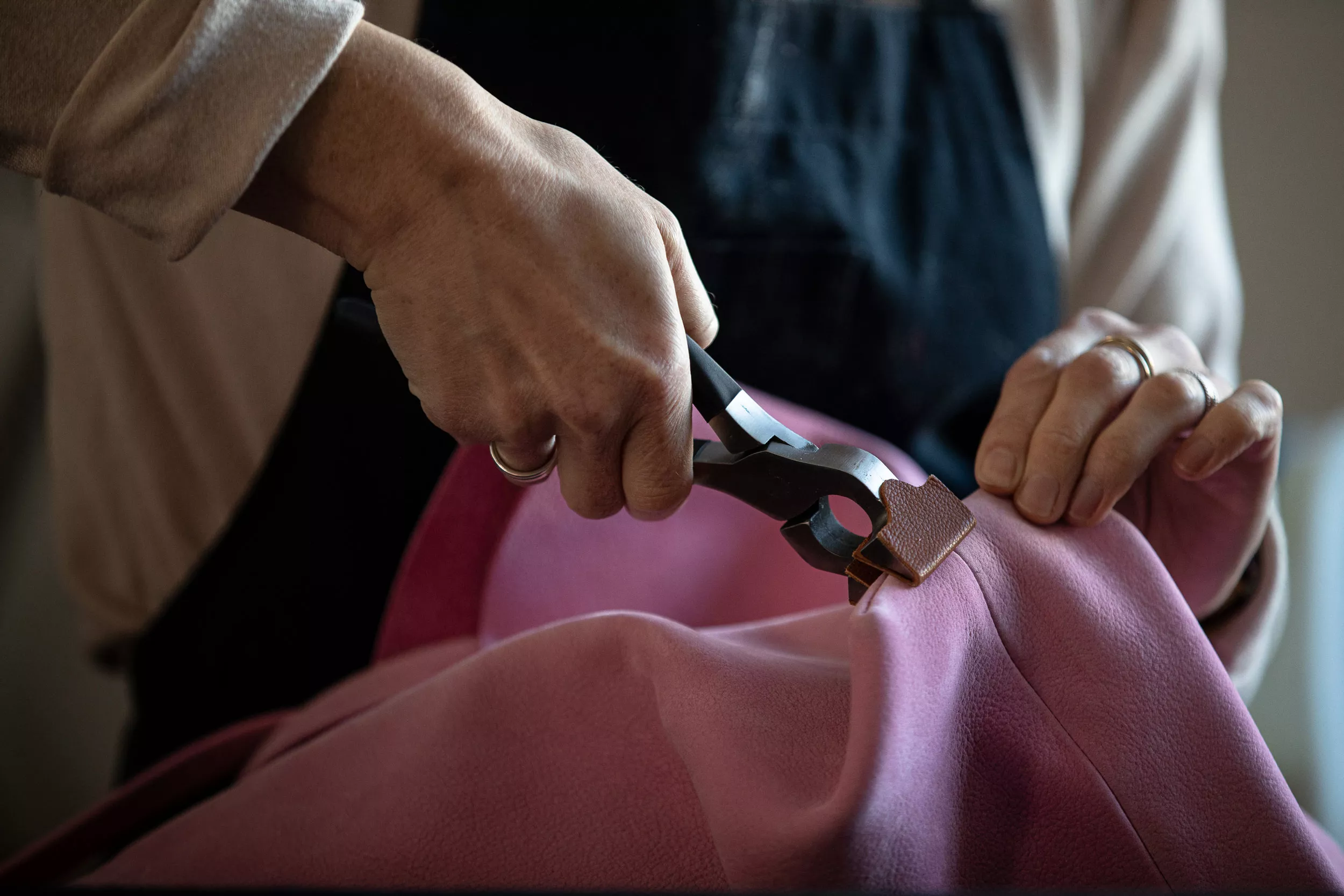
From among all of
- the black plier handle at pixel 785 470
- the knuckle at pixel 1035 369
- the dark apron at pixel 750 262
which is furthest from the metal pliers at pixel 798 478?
the dark apron at pixel 750 262

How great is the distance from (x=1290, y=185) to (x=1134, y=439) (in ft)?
3.35

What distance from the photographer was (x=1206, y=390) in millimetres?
444

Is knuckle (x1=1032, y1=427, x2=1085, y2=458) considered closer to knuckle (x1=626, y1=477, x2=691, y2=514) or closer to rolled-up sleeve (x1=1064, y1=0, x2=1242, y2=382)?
knuckle (x1=626, y1=477, x2=691, y2=514)

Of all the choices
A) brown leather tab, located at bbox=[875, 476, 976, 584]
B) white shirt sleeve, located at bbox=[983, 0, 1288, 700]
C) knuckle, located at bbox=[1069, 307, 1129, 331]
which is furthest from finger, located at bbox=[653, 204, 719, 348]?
white shirt sleeve, located at bbox=[983, 0, 1288, 700]

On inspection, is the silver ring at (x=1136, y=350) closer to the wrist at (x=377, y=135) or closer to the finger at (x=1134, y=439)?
the finger at (x=1134, y=439)

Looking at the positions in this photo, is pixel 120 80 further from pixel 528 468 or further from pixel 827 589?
pixel 827 589

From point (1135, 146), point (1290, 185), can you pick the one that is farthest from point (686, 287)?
point (1290, 185)

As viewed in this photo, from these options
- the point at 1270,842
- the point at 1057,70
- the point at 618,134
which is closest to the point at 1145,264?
the point at 1057,70

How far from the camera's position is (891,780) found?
0.30m

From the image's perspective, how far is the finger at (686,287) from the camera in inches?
15.2

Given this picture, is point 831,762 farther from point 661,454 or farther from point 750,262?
point 750,262

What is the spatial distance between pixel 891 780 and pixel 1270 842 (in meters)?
0.15

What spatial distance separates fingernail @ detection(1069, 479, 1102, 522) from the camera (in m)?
0.41

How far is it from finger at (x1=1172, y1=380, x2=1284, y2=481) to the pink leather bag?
0.18 ft
